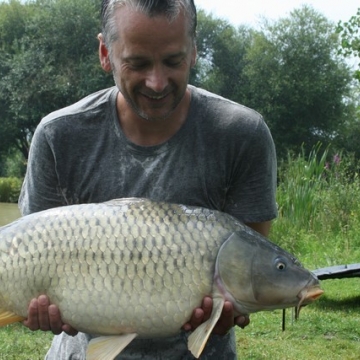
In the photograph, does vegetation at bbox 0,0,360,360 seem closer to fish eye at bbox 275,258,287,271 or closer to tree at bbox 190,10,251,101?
tree at bbox 190,10,251,101

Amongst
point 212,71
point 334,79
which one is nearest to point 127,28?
point 334,79

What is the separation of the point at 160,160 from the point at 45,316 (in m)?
0.53

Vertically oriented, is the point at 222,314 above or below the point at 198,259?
below

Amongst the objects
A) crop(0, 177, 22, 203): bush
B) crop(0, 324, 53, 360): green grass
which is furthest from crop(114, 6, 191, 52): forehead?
crop(0, 177, 22, 203): bush

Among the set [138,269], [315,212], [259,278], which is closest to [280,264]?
[259,278]

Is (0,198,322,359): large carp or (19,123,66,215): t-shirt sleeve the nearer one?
(0,198,322,359): large carp

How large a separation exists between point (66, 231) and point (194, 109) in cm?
52

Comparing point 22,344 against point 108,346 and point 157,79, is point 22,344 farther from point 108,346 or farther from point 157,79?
point 157,79

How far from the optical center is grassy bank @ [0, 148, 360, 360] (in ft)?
15.0

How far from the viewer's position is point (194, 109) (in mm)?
2055

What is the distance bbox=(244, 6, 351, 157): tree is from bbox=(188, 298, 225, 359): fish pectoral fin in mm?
31582

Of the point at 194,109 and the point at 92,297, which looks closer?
the point at 92,297

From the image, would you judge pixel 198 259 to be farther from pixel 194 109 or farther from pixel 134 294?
pixel 194 109

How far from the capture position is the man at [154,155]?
196 cm
